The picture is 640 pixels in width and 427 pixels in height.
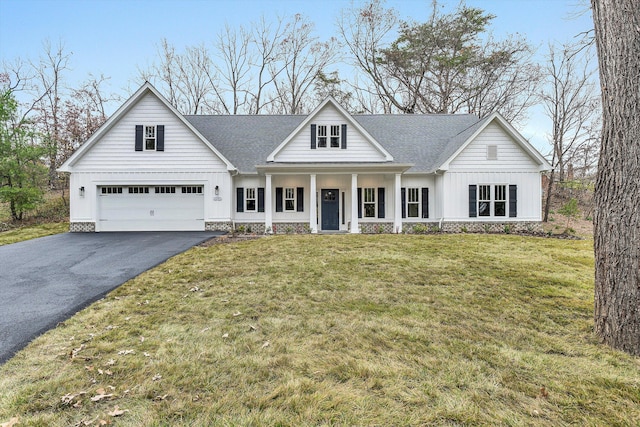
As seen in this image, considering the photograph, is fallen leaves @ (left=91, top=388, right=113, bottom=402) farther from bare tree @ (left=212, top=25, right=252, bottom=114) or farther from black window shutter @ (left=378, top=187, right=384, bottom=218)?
bare tree @ (left=212, top=25, right=252, bottom=114)

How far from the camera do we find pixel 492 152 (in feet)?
43.7

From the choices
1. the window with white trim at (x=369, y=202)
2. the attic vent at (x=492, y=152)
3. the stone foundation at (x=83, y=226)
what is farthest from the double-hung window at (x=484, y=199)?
the stone foundation at (x=83, y=226)

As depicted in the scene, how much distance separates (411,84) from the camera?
77.4 feet

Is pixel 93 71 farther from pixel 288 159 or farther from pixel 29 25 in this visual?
pixel 288 159

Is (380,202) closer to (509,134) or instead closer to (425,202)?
(425,202)

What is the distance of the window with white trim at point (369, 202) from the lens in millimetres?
13930

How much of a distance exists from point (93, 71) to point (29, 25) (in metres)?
4.64

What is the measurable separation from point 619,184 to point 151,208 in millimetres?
14520

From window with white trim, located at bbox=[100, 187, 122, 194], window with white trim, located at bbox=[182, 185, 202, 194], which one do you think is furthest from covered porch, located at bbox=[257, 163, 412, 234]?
window with white trim, located at bbox=[100, 187, 122, 194]

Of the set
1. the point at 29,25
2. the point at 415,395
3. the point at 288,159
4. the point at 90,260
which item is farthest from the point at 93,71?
the point at 415,395

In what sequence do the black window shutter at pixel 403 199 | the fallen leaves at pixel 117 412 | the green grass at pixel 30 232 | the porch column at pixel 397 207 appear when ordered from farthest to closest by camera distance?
the black window shutter at pixel 403 199
the porch column at pixel 397 207
the green grass at pixel 30 232
the fallen leaves at pixel 117 412

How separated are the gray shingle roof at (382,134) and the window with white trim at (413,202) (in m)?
0.99

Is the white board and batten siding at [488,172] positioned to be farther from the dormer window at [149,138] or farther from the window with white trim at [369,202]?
the dormer window at [149,138]

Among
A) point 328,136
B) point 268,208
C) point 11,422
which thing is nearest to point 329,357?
point 11,422
